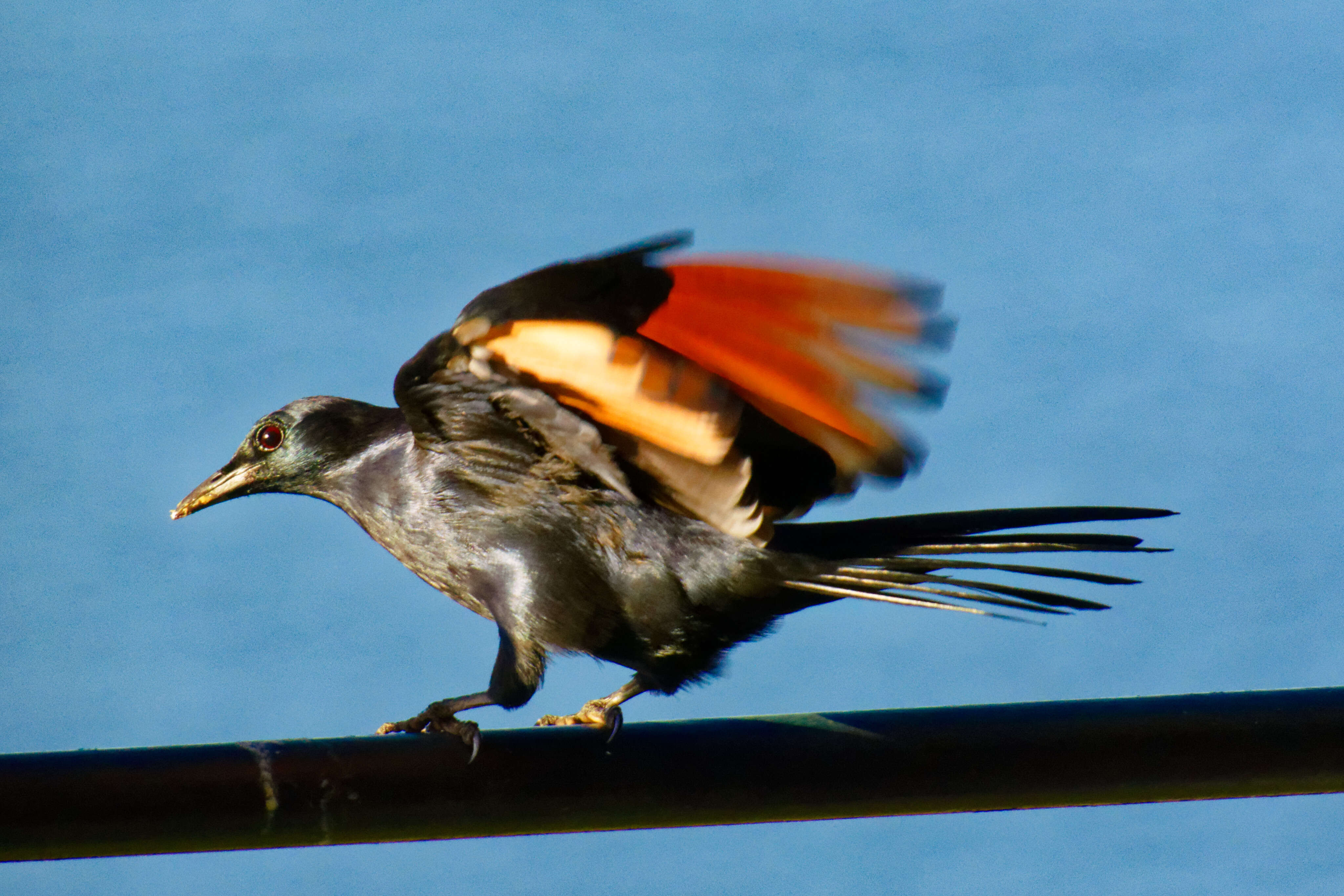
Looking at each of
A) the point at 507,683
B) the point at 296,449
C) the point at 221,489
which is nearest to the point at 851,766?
the point at 507,683

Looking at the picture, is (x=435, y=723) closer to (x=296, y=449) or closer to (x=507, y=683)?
(x=507, y=683)

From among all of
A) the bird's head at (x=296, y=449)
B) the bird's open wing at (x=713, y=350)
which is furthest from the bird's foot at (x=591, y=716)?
the bird's head at (x=296, y=449)

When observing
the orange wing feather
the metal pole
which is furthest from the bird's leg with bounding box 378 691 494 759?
the orange wing feather

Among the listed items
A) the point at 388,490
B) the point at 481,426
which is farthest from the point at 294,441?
the point at 481,426

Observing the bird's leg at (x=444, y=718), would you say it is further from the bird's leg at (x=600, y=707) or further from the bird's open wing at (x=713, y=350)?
the bird's open wing at (x=713, y=350)

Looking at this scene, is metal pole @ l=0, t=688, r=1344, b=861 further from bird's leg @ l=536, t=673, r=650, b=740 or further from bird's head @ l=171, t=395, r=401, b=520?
bird's head @ l=171, t=395, r=401, b=520

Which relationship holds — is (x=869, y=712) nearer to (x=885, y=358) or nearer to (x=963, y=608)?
(x=963, y=608)
